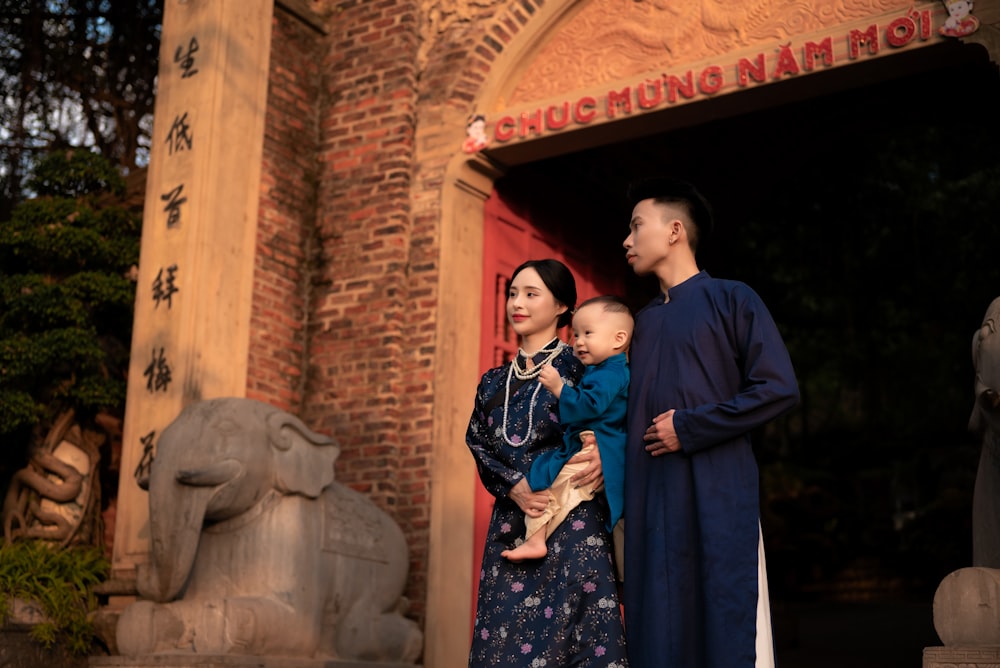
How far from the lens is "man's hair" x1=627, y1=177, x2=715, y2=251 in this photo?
350cm

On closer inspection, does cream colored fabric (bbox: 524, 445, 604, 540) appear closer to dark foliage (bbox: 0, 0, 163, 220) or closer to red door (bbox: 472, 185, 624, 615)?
red door (bbox: 472, 185, 624, 615)

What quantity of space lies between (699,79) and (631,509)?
155 inches

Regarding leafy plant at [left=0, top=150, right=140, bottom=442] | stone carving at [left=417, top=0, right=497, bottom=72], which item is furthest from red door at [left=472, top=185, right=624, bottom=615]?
leafy plant at [left=0, top=150, right=140, bottom=442]

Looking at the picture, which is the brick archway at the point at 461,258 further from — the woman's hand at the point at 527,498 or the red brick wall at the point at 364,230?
the woman's hand at the point at 527,498

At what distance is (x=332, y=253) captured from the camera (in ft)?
25.5

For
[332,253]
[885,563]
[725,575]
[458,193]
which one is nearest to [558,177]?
[458,193]

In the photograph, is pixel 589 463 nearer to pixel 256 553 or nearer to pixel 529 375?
pixel 529 375

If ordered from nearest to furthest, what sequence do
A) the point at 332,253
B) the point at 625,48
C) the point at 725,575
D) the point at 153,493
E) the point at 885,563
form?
1. the point at 725,575
2. the point at 153,493
3. the point at 625,48
4. the point at 332,253
5. the point at 885,563

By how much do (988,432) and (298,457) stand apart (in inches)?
119

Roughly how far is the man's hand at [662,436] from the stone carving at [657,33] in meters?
3.82

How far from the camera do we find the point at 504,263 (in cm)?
782

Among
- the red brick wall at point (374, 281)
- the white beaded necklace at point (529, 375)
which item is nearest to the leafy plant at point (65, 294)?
the red brick wall at point (374, 281)

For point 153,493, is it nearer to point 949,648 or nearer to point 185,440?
point 185,440

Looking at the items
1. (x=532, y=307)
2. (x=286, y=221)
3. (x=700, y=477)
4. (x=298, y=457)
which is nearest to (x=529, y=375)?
(x=532, y=307)
